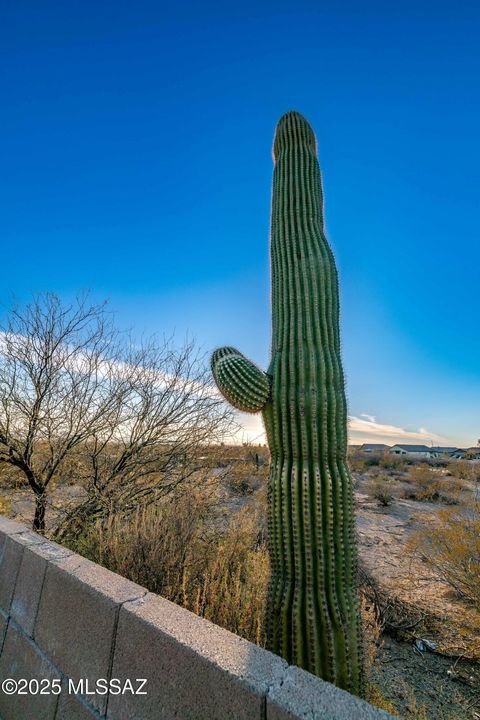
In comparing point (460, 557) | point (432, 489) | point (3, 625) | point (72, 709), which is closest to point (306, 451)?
point (72, 709)

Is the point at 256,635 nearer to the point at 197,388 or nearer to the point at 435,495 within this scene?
the point at 197,388

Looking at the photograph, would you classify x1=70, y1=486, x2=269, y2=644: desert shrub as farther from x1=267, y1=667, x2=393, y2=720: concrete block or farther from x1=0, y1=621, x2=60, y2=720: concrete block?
x1=267, y1=667, x2=393, y2=720: concrete block

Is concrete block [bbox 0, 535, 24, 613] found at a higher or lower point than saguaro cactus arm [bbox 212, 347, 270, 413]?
lower

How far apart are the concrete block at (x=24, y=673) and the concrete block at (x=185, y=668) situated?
0.65m

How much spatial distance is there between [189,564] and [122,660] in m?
2.31

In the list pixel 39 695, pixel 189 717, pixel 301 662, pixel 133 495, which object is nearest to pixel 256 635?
pixel 301 662

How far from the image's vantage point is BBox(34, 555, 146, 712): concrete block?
2000 mm

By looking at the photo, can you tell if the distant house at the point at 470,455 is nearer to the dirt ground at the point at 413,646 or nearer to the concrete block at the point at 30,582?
the dirt ground at the point at 413,646

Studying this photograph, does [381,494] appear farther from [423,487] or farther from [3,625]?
[3,625]

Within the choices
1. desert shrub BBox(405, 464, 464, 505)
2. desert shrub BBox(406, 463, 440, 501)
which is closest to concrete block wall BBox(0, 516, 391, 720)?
desert shrub BBox(405, 464, 464, 505)

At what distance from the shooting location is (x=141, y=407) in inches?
275

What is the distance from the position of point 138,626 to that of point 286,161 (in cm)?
485

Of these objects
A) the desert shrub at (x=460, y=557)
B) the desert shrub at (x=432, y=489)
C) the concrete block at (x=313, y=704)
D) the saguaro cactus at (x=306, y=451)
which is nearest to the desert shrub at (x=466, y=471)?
the desert shrub at (x=432, y=489)

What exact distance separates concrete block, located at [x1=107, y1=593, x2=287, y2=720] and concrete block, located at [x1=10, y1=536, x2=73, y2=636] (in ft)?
3.22
